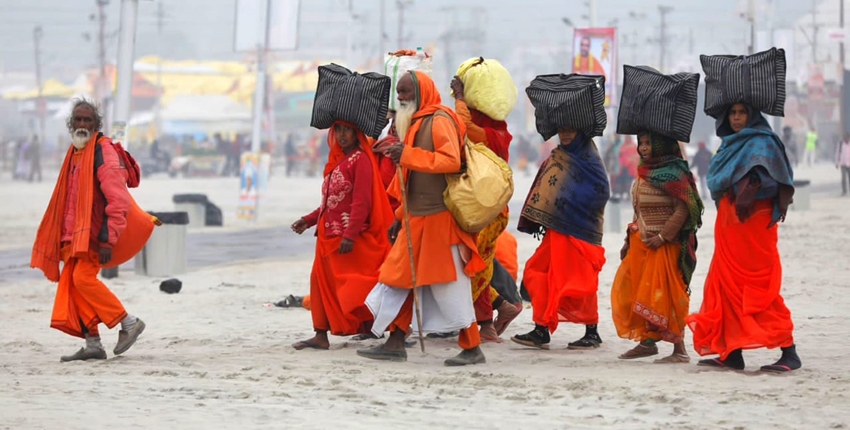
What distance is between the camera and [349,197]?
25.0ft

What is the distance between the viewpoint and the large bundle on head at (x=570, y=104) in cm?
779

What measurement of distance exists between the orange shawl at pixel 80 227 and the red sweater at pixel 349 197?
3.43 ft

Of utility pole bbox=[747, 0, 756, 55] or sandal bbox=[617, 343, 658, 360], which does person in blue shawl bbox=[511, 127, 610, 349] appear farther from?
utility pole bbox=[747, 0, 756, 55]

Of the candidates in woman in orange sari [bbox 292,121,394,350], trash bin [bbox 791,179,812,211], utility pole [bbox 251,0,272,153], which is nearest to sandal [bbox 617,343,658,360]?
woman in orange sari [bbox 292,121,394,350]

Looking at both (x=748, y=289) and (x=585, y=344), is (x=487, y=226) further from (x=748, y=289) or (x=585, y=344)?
(x=748, y=289)

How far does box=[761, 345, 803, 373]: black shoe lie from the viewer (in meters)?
6.94

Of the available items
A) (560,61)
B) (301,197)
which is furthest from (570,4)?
(301,197)

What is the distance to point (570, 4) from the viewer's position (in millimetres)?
178875

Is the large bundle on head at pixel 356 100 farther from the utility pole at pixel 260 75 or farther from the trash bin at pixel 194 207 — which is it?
the utility pole at pixel 260 75

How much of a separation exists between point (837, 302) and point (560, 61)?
119 meters

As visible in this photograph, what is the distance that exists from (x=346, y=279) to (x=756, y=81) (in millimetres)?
2613

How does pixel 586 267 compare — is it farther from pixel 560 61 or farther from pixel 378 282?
pixel 560 61

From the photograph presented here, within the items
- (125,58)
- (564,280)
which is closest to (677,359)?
(564,280)

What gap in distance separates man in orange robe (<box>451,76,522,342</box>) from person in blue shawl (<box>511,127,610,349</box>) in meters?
0.26
